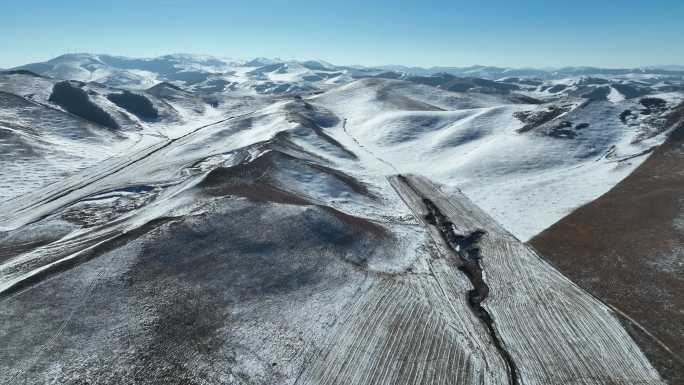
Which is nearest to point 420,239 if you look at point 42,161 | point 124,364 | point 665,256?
point 665,256

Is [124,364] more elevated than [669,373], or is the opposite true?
[124,364]

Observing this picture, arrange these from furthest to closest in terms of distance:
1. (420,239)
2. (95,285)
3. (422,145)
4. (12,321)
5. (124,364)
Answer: (422,145) → (420,239) → (95,285) → (12,321) → (124,364)

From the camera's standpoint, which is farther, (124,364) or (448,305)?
(448,305)

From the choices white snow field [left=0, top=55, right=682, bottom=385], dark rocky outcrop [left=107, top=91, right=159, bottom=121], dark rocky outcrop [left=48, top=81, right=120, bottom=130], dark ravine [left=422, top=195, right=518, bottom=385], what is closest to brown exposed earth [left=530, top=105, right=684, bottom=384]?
white snow field [left=0, top=55, right=682, bottom=385]

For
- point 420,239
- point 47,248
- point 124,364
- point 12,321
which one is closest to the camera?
point 124,364

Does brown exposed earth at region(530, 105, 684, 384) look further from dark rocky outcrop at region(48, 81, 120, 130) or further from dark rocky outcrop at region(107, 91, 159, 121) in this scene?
dark rocky outcrop at region(107, 91, 159, 121)

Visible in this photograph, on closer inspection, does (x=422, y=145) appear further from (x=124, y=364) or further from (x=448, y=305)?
(x=124, y=364)

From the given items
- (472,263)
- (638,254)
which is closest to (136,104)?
(472,263)

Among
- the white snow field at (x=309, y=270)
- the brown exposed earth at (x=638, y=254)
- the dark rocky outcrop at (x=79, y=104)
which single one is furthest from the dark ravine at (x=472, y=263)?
the dark rocky outcrop at (x=79, y=104)
